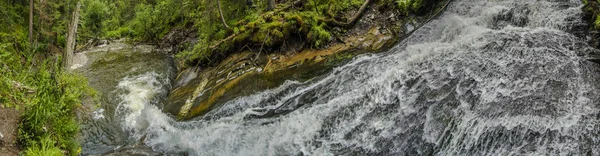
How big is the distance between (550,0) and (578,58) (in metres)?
3.31

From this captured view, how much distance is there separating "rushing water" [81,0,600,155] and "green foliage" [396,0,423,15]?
1800 millimetres

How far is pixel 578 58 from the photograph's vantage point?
25.9ft

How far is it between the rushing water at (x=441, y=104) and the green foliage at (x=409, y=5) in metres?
1.80

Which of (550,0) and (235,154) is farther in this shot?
(550,0)

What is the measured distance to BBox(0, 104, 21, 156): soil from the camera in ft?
21.3

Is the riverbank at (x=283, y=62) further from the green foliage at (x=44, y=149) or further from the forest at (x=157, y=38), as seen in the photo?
the green foliage at (x=44, y=149)

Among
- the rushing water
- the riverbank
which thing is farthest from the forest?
the rushing water

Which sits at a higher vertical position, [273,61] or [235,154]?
[273,61]

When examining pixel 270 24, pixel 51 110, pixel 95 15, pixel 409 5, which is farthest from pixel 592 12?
pixel 95 15

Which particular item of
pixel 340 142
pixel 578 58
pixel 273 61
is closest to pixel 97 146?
pixel 273 61

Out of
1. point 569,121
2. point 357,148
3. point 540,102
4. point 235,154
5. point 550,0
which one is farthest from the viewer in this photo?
point 550,0

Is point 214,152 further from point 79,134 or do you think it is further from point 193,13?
point 193,13

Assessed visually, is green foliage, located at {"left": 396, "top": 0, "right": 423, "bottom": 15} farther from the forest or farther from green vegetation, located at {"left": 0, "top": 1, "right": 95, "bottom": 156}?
green vegetation, located at {"left": 0, "top": 1, "right": 95, "bottom": 156}

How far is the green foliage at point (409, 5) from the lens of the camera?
12.8 meters
